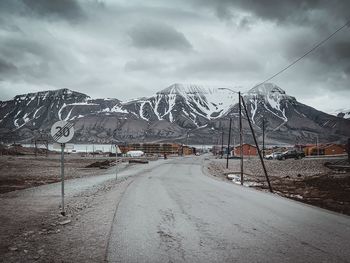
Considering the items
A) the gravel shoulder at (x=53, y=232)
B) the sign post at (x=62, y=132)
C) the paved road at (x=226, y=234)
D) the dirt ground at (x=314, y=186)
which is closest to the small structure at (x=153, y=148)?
the dirt ground at (x=314, y=186)

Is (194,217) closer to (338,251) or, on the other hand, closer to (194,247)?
(194,247)

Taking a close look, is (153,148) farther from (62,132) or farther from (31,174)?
(62,132)

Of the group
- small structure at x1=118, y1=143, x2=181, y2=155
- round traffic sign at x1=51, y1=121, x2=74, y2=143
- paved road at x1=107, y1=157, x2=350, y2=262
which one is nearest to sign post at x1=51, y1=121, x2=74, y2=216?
round traffic sign at x1=51, y1=121, x2=74, y2=143

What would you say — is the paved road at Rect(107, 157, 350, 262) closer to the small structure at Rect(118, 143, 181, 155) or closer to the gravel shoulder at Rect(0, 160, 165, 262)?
the gravel shoulder at Rect(0, 160, 165, 262)

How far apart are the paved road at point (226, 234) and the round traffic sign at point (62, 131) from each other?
3080mm

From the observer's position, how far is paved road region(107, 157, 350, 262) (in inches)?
252

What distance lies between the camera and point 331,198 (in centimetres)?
1908

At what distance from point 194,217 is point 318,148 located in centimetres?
10250

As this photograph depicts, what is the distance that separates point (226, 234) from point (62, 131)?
633 centimetres

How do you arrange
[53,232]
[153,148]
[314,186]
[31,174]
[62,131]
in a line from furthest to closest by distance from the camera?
[153,148] → [31,174] → [314,186] → [62,131] → [53,232]

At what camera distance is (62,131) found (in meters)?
10.9

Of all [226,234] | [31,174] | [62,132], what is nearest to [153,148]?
[31,174]

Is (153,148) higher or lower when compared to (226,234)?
lower

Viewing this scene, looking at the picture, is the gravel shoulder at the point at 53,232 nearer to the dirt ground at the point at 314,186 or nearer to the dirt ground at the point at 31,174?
the dirt ground at the point at 31,174
